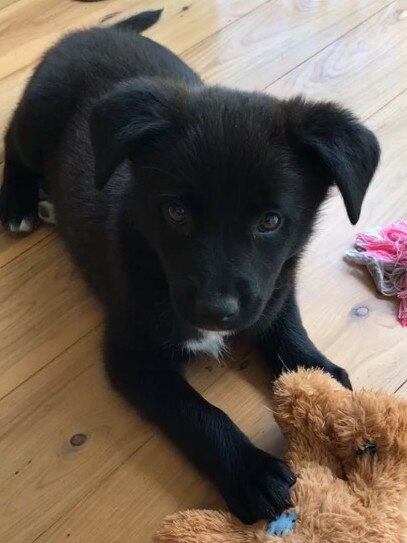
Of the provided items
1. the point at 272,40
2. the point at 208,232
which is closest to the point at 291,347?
the point at 208,232

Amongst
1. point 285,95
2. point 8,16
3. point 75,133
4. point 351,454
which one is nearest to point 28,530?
point 351,454

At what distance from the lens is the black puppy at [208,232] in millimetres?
1309

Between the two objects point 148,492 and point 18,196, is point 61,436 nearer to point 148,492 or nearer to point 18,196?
point 148,492

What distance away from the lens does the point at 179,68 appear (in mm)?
1986

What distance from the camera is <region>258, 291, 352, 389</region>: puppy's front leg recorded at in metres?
1.67

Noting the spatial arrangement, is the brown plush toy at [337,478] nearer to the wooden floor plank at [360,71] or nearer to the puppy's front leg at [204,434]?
the puppy's front leg at [204,434]

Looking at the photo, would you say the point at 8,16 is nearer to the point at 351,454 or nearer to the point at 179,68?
the point at 179,68

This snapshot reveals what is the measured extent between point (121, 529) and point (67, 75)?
109cm

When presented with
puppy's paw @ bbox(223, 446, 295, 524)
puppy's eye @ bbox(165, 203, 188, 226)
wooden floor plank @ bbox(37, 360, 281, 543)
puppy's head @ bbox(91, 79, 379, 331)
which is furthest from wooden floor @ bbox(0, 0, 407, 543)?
puppy's eye @ bbox(165, 203, 188, 226)

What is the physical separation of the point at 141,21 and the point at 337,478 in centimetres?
173

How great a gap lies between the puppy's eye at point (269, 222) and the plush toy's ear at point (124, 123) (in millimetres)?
228

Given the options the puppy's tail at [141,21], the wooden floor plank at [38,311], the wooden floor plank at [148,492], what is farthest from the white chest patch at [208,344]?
the puppy's tail at [141,21]

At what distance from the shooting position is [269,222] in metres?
1.35

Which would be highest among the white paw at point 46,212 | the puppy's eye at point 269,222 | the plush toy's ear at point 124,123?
the plush toy's ear at point 124,123
